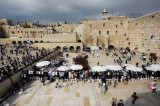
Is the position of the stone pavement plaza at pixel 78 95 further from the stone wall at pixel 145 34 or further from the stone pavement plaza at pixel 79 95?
the stone wall at pixel 145 34

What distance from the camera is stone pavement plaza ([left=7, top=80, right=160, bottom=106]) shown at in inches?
253

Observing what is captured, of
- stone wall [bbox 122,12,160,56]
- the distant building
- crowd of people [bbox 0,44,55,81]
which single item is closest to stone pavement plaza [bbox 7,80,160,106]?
crowd of people [bbox 0,44,55,81]

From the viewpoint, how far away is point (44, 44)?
30.0m

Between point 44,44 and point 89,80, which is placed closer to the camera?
point 89,80

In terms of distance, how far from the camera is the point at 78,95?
7.23 m

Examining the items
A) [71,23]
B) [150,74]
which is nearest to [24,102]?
[150,74]

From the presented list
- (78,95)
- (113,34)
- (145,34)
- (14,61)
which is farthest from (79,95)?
(113,34)

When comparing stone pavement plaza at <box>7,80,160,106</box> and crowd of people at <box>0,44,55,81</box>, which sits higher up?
crowd of people at <box>0,44,55,81</box>

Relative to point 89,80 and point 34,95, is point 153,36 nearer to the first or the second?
point 89,80

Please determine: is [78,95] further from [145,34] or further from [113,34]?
[113,34]

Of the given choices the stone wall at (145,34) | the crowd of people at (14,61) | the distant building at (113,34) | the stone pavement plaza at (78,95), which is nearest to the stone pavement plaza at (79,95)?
the stone pavement plaza at (78,95)

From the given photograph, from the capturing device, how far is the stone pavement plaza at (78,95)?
21.1 ft

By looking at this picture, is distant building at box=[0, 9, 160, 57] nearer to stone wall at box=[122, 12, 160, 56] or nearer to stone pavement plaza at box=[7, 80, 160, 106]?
stone wall at box=[122, 12, 160, 56]

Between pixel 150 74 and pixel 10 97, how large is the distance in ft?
47.2
